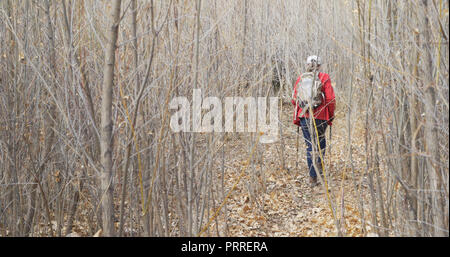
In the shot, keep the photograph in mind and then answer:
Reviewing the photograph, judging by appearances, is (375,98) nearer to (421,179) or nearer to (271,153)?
(421,179)

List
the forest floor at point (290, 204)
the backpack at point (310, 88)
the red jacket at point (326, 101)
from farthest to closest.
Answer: the red jacket at point (326, 101), the backpack at point (310, 88), the forest floor at point (290, 204)

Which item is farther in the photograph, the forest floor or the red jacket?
the red jacket

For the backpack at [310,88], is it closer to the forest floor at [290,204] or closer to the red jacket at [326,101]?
the red jacket at [326,101]

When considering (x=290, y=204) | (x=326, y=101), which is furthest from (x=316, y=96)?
(x=290, y=204)

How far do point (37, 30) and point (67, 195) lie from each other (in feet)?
4.28

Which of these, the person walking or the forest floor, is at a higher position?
the person walking

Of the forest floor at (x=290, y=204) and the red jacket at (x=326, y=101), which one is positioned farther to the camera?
the red jacket at (x=326, y=101)

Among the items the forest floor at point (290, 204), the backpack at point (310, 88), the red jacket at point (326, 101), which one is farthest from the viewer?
the red jacket at point (326, 101)

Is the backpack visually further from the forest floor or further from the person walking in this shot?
the forest floor

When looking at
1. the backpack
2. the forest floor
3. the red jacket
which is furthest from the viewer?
the red jacket

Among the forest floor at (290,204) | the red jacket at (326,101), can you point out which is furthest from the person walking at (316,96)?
the forest floor at (290,204)

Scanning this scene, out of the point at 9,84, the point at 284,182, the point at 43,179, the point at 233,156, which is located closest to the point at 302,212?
the point at 284,182

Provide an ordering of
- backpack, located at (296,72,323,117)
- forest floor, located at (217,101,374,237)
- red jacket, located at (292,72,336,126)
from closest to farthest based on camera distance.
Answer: forest floor, located at (217,101,374,237)
backpack, located at (296,72,323,117)
red jacket, located at (292,72,336,126)

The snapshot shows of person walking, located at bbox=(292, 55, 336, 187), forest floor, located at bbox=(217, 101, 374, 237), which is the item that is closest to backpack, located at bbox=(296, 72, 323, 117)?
person walking, located at bbox=(292, 55, 336, 187)
